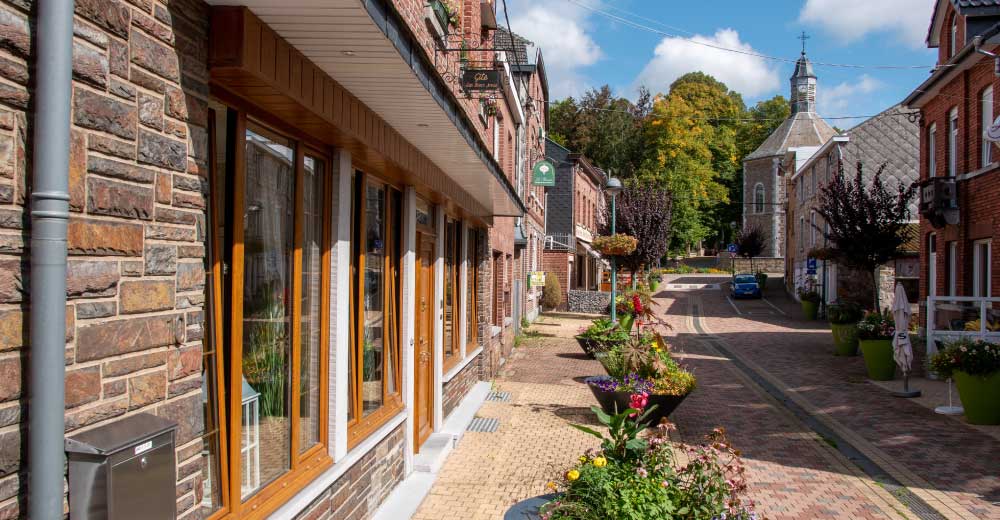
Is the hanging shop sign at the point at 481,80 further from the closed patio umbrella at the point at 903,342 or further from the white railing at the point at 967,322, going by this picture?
the white railing at the point at 967,322

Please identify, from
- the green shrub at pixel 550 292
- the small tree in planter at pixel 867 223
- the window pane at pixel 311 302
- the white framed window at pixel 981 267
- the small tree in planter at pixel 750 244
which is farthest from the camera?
the small tree in planter at pixel 750 244

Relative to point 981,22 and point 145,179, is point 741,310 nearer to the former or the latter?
point 981,22

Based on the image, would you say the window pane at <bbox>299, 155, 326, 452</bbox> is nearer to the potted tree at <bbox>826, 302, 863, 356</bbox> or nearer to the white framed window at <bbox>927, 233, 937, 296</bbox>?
the potted tree at <bbox>826, 302, 863, 356</bbox>

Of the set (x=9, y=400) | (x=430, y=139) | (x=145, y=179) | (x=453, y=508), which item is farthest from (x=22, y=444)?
(x=453, y=508)

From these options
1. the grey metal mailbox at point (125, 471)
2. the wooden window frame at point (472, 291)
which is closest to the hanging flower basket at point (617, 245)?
the wooden window frame at point (472, 291)

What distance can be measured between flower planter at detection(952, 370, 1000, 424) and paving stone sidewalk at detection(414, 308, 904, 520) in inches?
84.2

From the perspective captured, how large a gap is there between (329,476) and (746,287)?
1357 inches

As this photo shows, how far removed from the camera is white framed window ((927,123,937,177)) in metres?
17.2

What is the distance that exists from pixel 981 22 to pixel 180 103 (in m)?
17.1

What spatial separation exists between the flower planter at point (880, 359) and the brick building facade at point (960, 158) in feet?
8.90

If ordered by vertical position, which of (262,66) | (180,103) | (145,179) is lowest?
(145,179)

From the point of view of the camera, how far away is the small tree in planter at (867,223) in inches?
766

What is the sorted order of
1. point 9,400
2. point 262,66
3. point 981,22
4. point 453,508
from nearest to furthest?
point 9,400 → point 262,66 → point 453,508 → point 981,22

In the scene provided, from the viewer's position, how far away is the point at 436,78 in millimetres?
3969
